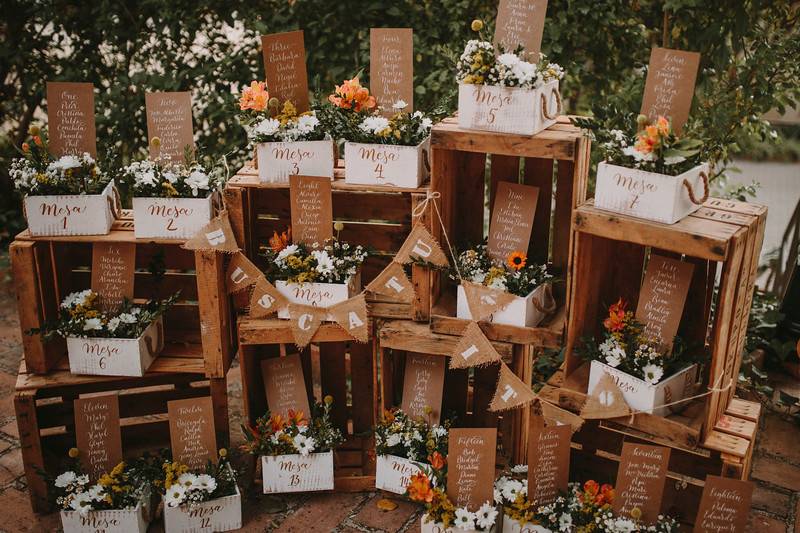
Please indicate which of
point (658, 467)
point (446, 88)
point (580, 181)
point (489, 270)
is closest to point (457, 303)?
point (489, 270)

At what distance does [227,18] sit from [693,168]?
9.75 ft

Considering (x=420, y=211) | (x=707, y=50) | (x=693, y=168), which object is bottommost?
(x=420, y=211)

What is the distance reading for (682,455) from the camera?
284 cm

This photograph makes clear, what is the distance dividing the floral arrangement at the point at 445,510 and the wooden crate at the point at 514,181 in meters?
0.55

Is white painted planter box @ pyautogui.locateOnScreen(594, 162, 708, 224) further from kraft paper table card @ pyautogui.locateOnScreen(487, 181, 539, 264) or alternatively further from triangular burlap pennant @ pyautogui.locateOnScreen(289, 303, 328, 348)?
triangular burlap pennant @ pyautogui.locateOnScreen(289, 303, 328, 348)

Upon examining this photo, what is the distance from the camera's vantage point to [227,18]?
173 inches

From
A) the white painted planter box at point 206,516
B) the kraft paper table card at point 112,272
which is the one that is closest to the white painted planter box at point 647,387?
the white painted planter box at point 206,516

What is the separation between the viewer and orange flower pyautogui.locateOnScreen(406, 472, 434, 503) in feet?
8.68

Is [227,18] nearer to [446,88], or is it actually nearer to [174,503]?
[446,88]

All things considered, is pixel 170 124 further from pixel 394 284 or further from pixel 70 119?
pixel 394 284

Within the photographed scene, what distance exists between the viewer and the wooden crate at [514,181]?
2574 mm

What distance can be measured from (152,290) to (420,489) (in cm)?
147

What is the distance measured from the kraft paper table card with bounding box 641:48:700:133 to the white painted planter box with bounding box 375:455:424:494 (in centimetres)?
148

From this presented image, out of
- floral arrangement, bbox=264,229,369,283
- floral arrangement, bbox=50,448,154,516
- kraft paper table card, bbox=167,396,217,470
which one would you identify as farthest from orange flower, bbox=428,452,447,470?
floral arrangement, bbox=50,448,154,516
